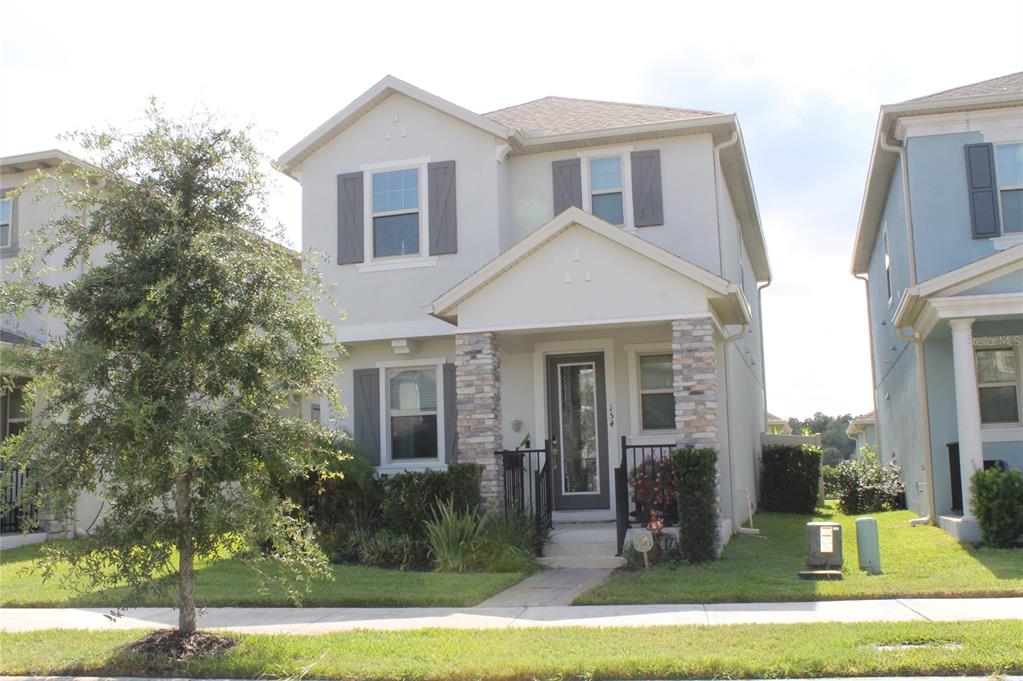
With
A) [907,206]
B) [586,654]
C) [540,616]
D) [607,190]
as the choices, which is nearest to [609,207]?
[607,190]

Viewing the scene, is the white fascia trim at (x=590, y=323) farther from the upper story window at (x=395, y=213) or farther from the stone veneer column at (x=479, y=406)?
the upper story window at (x=395, y=213)

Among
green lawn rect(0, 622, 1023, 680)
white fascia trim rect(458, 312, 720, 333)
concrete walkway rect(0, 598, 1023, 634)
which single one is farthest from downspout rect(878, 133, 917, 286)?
green lawn rect(0, 622, 1023, 680)

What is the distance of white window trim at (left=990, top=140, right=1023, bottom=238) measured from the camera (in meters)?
13.6

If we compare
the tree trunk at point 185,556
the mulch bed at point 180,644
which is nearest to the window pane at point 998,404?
the mulch bed at point 180,644

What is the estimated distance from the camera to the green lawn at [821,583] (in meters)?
8.70

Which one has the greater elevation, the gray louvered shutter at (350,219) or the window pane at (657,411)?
the gray louvered shutter at (350,219)

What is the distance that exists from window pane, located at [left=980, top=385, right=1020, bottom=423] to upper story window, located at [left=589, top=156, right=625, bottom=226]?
20.2 feet

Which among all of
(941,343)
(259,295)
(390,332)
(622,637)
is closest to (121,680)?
(259,295)

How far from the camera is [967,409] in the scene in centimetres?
1178

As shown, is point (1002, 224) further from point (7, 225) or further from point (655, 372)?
point (7, 225)

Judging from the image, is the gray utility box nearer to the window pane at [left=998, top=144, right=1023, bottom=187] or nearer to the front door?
the front door

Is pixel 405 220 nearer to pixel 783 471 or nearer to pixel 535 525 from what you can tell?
pixel 535 525

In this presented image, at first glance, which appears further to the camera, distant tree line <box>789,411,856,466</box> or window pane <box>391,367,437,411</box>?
distant tree line <box>789,411,856,466</box>

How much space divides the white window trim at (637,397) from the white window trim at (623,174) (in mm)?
1830
